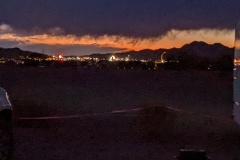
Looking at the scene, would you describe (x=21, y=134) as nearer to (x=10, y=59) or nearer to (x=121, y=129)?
(x=121, y=129)

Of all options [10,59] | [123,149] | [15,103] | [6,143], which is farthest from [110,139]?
[10,59]

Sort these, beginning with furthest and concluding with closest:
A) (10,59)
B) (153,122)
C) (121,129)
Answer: (10,59) < (121,129) < (153,122)

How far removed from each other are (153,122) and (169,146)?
174cm

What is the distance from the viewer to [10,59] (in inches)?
4279

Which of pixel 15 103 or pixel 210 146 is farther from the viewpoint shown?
pixel 15 103

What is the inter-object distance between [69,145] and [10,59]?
9775cm

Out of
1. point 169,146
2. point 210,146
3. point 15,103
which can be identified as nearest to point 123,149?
point 169,146

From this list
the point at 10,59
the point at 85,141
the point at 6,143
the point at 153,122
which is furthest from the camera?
the point at 10,59

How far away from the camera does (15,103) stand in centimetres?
2023

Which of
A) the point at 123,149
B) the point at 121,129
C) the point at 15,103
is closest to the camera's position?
the point at 123,149

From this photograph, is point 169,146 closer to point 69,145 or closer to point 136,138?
point 136,138

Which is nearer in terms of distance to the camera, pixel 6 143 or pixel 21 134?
pixel 6 143

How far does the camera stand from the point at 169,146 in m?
13.0

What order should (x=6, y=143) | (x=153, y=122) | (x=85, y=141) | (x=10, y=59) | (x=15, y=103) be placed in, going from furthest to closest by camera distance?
(x=10, y=59), (x=15, y=103), (x=153, y=122), (x=85, y=141), (x=6, y=143)
